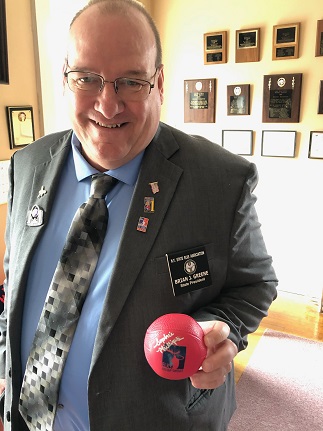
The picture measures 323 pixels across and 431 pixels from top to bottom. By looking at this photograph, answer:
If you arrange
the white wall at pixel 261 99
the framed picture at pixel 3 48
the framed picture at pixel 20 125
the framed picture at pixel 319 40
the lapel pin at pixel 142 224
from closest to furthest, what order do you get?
the lapel pin at pixel 142 224 < the framed picture at pixel 3 48 < the framed picture at pixel 20 125 < the framed picture at pixel 319 40 < the white wall at pixel 261 99

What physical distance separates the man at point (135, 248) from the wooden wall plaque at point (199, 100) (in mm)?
2702

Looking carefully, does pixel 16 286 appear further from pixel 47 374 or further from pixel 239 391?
pixel 239 391

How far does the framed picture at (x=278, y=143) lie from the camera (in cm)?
341

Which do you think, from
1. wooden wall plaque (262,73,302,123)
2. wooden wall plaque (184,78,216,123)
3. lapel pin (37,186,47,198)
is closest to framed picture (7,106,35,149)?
lapel pin (37,186,47,198)

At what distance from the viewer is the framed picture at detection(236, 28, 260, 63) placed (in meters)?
3.32

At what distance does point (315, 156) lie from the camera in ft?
11.0

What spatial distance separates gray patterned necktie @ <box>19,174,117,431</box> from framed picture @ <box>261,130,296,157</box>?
2744mm

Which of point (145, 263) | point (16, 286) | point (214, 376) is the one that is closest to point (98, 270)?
point (145, 263)

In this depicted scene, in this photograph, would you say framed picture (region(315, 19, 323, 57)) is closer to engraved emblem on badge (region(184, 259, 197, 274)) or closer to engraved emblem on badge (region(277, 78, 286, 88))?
engraved emblem on badge (region(277, 78, 286, 88))

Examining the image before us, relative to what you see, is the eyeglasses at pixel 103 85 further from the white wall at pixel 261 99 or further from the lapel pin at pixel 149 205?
the white wall at pixel 261 99

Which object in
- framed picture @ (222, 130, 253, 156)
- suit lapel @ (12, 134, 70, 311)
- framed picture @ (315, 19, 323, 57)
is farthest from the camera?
framed picture @ (222, 130, 253, 156)

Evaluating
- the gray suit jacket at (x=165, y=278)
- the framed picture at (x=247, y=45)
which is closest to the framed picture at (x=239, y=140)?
the framed picture at (x=247, y=45)

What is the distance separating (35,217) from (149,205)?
36 centimetres

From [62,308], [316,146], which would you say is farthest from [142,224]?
[316,146]
